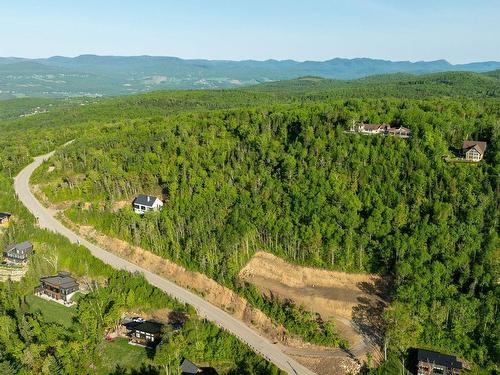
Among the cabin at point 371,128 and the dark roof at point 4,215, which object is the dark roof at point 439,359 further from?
the dark roof at point 4,215

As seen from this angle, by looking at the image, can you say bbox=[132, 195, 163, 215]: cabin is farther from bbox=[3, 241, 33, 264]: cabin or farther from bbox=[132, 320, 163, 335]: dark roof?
bbox=[132, 320, 163, 335]: dark roof

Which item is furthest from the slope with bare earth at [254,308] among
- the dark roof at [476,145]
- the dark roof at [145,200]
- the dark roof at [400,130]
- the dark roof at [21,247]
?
the dark roof at [400,130]

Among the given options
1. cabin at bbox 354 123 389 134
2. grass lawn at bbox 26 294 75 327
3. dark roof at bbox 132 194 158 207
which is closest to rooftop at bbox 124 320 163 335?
grass lawn at bbox 26 294 75 327

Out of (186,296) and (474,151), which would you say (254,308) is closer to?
(186,296)

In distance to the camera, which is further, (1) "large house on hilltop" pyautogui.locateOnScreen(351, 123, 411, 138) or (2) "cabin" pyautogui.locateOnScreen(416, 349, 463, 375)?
(1) "large house on hilltop" pyautogui.locateOnScreen(351, 123, 411, 138)

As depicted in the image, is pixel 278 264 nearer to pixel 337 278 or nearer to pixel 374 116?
pixel 337 278

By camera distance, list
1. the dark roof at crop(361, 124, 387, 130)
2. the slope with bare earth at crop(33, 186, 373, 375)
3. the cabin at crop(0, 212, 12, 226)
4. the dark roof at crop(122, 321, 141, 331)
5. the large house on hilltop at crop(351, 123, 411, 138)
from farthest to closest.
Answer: the dark roof at crop(361, 124, 387, 130)
the cabin at crop(0, 212, 12, 226)
the large house on hilltop at crop(351, 123, 411, 138)
the dark roof at crop(122, 321, 141, 331)
the slope with bare earth at crop(33, 186, 373, 375)
